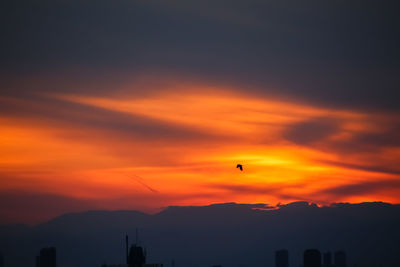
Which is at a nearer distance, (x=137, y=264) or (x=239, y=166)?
(x=239, y=166)

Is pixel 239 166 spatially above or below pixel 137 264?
above

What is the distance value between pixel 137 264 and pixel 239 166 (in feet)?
235

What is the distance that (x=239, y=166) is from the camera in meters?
128

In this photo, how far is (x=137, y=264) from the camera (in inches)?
7347
